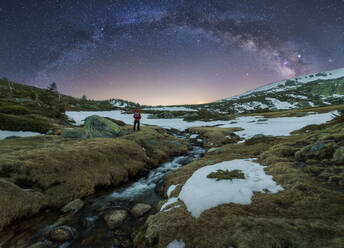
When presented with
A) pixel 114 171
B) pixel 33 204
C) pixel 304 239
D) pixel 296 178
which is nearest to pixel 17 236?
pixel 33 204

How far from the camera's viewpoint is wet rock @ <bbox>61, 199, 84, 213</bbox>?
709cm

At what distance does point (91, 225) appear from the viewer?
6387 millimetres

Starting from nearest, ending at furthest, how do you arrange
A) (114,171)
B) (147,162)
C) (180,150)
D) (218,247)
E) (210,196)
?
(218,247) < (210,196) < (114,171) < (147,162) < (180,150)

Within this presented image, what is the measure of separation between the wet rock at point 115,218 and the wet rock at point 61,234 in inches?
52.2

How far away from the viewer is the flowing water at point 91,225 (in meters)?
5.45

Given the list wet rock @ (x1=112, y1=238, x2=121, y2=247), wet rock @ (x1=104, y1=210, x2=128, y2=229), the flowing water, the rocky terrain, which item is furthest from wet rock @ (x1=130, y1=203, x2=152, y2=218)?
wet rock @ (x1=112, y1=238, x2=121, y2=247)

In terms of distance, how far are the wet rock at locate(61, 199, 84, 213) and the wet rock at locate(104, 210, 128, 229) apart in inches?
69.2

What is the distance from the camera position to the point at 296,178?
587 centimetres

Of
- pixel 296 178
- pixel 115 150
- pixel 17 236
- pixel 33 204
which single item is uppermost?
pixel 296 178

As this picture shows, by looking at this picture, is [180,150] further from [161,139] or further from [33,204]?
[33,204]

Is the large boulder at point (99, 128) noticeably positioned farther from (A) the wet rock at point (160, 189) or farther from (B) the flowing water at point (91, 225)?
(A) the wet rock at point (160, 189)

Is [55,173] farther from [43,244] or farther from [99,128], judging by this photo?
[99,128]

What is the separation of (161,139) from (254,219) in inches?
628

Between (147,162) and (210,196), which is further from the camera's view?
(147,162)
